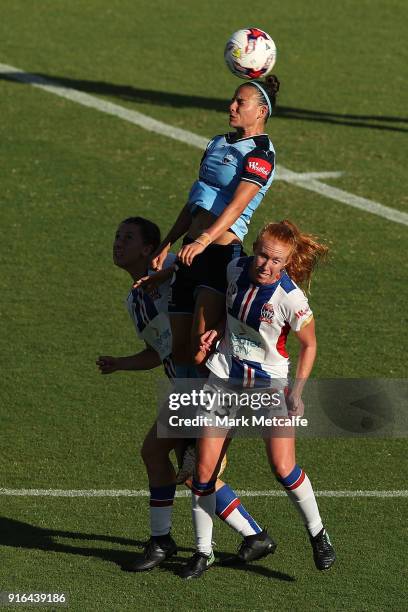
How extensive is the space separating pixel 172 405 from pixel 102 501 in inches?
48.1

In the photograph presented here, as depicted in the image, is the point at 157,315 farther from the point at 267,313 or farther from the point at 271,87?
the point at 271,87

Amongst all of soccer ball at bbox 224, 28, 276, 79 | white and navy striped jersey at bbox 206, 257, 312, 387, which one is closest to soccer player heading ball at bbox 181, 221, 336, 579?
white and navy striped jersey at bbox 206, 257, 312, 387

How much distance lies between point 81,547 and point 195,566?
0.80m

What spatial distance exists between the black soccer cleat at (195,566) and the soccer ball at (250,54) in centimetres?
303

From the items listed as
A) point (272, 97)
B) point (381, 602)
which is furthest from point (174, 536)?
point (272, 97)

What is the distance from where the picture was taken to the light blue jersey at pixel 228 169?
793 cm

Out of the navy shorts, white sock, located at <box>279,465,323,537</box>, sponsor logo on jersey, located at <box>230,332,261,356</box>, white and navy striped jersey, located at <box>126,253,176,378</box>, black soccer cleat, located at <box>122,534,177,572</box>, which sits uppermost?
the navy shorts

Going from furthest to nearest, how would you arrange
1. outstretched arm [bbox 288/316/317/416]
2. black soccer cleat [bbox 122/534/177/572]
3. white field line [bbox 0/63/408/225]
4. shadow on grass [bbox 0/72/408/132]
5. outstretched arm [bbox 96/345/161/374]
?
shadow on grass [bbox 0/72/408/132], white field line [bbox 0/63/408/225], outstretched arm [bbox 96/345/161/374], black soccer cleat [bbox 122/534/177/572], outstretched arm [bbox 288/316/317/416]

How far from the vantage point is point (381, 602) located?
7527 mm

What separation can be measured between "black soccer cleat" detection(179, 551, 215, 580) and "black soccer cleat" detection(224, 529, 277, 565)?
0.74 feet

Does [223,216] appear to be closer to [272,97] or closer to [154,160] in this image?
[272,97]

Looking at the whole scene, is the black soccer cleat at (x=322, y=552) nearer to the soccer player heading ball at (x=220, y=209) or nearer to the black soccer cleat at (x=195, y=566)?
the black soccer cleat at (x=195, y=566)

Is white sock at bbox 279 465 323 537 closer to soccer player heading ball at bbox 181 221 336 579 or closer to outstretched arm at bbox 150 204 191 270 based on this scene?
soccer player heading ball at bbox 181 221 336 579

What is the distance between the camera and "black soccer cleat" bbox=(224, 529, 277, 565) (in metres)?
7.94
